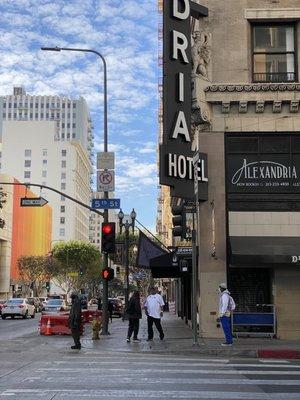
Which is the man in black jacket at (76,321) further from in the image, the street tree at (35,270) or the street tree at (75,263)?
the street tree at (35,270)

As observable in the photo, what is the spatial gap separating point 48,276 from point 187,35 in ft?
260

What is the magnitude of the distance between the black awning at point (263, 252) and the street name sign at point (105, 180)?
5.94 m

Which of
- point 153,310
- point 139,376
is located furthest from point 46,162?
point 139,376

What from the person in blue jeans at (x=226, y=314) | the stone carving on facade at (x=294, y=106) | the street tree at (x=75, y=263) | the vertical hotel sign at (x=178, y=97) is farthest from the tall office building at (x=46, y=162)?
the person in blue jeans at (x=226, y=314)

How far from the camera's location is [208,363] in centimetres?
1341

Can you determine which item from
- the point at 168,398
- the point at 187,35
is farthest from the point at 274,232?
the point at 168,398

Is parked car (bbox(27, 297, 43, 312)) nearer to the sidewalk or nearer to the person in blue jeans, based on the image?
the sidewalk

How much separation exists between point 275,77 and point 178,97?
3756 mm

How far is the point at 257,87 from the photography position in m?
20.4

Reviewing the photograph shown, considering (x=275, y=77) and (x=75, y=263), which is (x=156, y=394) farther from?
(x=75, y=263)

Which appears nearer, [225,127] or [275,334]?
[275,334]

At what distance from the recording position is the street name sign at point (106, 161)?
76.8ft

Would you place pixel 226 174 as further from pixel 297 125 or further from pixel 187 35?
pixel 187 35

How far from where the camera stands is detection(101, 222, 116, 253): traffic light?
72.7 ft
